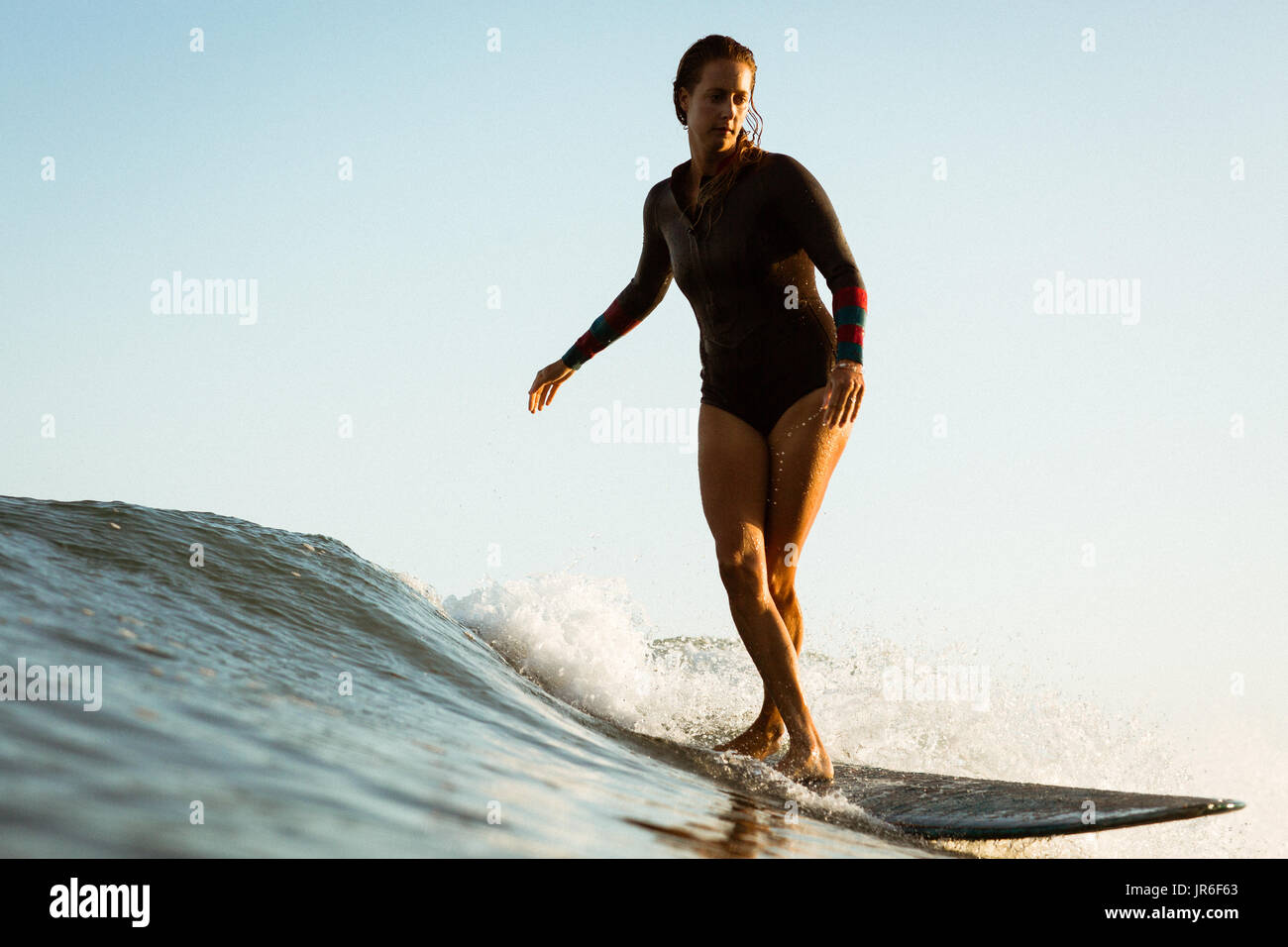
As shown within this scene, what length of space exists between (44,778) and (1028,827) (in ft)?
7.54

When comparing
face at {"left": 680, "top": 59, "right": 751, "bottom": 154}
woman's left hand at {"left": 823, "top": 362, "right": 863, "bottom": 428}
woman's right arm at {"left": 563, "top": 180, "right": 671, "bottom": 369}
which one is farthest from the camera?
woman's right arm at {"left": 563, "top": 180, "right": 671, "bottom": 369}

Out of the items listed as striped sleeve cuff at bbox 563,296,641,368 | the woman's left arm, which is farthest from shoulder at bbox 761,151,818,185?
striped sleeve cuff at bbox 563,296,641,368

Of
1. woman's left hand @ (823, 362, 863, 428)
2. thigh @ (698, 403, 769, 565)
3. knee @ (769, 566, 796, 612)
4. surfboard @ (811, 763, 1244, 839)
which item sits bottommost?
surfboard @ (811, 763, 1244, 839)

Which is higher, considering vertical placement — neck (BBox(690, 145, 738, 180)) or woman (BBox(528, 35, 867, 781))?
neck (BBox(690, 145, 738, 180))

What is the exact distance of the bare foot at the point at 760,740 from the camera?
369 centimetres

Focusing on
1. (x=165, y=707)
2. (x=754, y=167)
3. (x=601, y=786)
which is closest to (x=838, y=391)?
(x=754, y=167)

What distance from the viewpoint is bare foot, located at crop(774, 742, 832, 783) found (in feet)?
10.2

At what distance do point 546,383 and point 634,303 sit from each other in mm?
559

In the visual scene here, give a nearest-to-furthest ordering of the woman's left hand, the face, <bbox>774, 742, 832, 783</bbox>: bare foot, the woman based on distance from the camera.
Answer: <bbox>774, 742, 832, 783</bbox>: bare foot < the woman's left hand < the woman < the face

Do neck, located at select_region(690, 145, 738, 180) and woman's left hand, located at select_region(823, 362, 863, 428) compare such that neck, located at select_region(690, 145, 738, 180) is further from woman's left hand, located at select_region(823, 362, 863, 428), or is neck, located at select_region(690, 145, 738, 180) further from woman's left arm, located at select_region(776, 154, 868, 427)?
woman's left hand, located at select_region(823, 362, 863, 428)

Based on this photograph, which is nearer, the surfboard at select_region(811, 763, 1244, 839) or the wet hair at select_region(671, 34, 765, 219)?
the surfboard at select_region(811, 763, 1244, 839)

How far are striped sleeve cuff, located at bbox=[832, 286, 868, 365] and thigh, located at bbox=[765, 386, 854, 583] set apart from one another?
206 mm

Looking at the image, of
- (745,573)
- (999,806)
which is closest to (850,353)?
(745,573)

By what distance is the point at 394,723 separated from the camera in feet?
8.55
